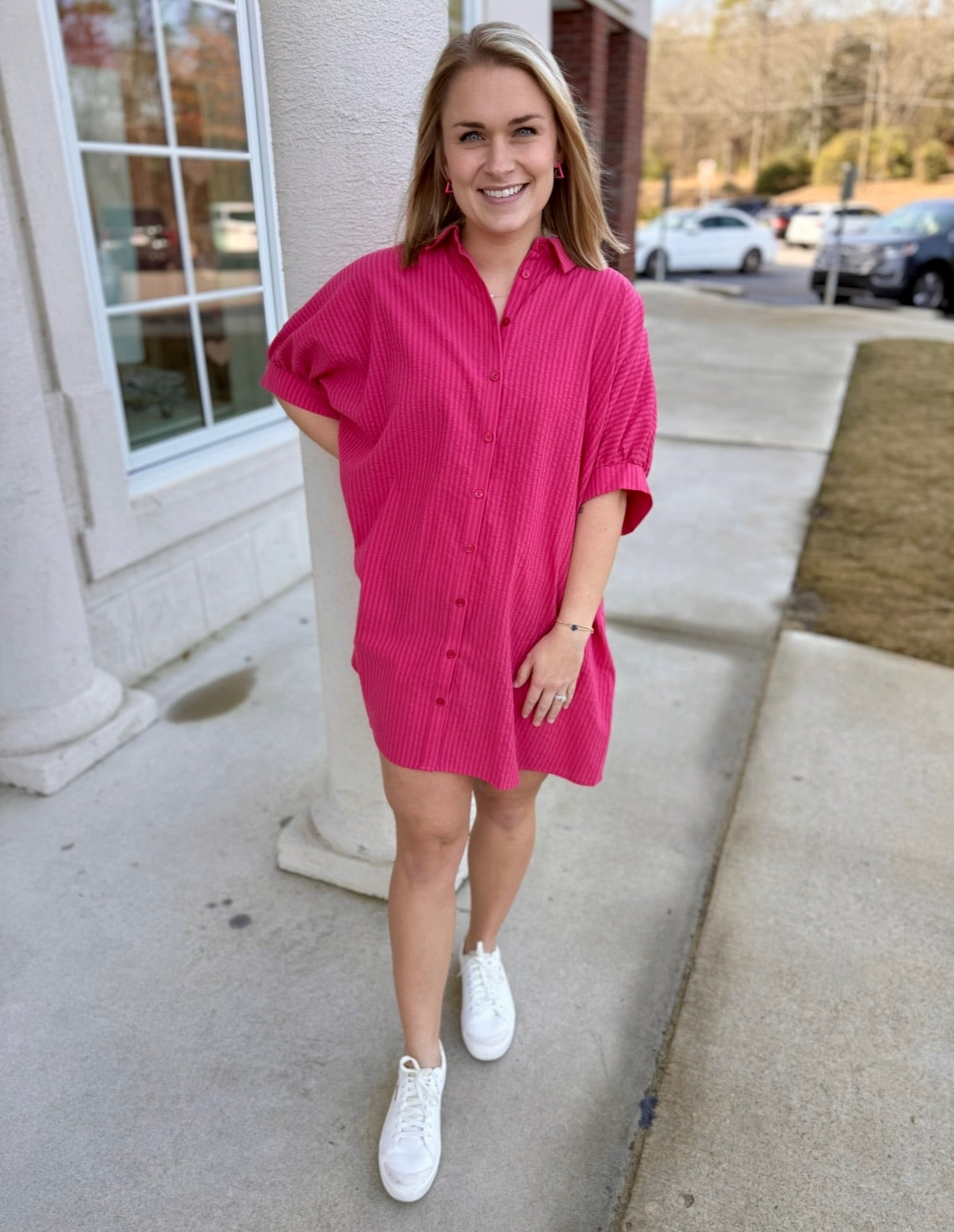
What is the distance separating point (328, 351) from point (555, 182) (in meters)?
0.47

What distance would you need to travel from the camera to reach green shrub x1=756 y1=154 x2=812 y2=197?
41.7m

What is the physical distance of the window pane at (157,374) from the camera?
3637mm

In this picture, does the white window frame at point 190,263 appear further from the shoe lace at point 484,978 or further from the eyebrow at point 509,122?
the shoe lace at point 484,978

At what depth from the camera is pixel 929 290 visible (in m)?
13.6

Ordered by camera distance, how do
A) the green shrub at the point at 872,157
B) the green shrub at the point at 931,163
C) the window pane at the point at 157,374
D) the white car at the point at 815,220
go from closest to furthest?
the window pane at the point at 157,374 → the white car at the point at 815,220 → the green shrub at the point at 931,163 → the green shrub at the point at 872,157

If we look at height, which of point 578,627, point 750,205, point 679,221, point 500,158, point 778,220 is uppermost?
point 500,158

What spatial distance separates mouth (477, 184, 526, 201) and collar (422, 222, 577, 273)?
0.27 feet

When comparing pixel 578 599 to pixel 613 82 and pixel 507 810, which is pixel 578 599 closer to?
pixel 507 810

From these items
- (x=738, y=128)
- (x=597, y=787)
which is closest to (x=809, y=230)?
(x=597, y=787)

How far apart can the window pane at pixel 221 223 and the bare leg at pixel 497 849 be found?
130 inches

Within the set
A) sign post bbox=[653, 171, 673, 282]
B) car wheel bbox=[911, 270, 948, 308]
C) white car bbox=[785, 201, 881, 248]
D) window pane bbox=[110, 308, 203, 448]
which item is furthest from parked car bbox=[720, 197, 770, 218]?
window pane bbox=[110, 308, 203, 448]

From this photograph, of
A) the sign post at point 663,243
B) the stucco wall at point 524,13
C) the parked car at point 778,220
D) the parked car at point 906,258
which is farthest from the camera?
the parked car at point 778,220

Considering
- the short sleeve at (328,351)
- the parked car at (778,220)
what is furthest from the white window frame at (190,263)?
the parked car at (778,220)

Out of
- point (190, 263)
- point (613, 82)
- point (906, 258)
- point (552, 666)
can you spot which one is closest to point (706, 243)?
point (906, 258)
